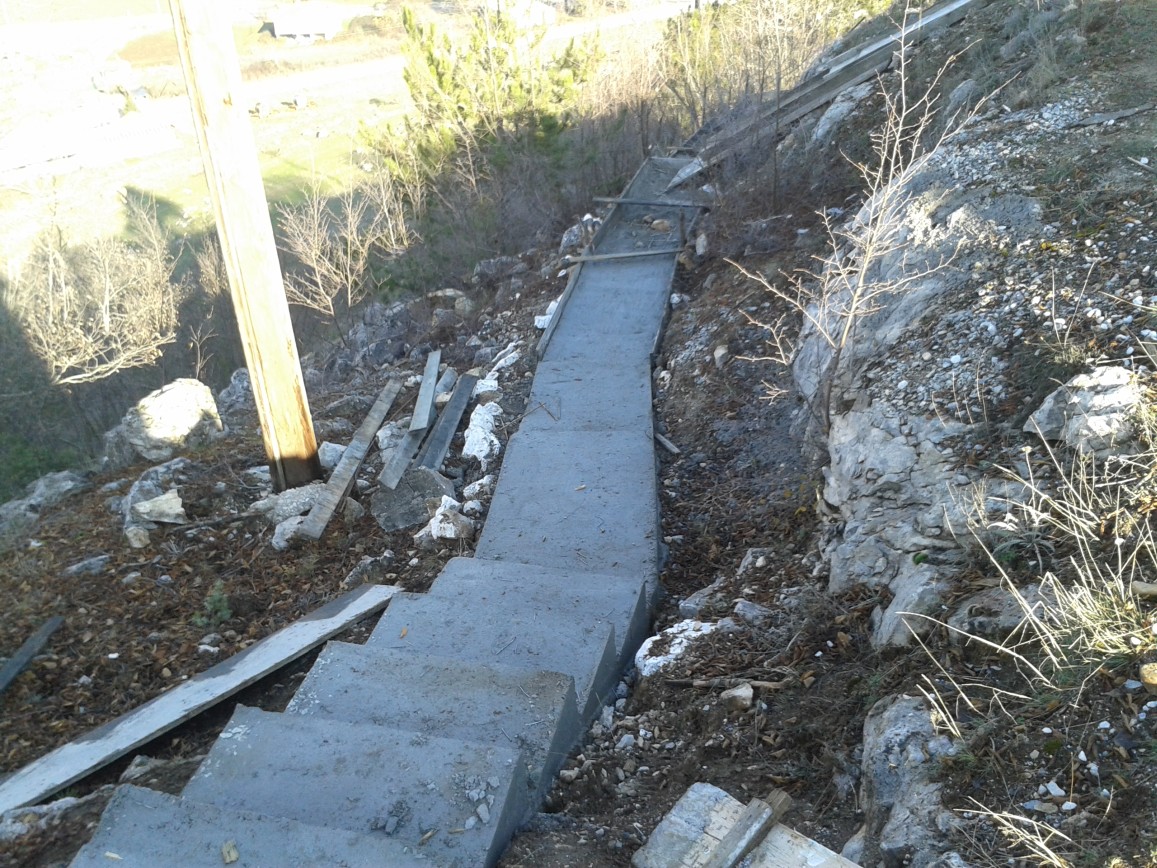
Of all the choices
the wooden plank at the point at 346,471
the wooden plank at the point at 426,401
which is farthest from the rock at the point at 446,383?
the wooden plank at the point at 346,471

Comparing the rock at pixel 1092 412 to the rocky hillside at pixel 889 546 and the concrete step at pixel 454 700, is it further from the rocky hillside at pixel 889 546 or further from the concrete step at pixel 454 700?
the concrete step at pixel 454 700

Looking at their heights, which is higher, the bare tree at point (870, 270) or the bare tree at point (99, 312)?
the bare tree at point (870, 270)

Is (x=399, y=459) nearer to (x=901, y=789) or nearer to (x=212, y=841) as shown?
(x=212, y=841)

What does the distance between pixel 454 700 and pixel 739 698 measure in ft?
3.64

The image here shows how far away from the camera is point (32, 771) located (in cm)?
335

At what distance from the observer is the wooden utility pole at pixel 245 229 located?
4809mm

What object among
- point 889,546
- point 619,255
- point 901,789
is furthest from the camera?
point 619,255

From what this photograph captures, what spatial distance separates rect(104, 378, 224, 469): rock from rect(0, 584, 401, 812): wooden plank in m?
3.44

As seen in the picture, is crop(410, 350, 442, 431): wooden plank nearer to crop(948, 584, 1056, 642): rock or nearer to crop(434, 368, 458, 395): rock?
crop(434, 368, 458, 395): rock

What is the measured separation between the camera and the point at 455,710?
119 inches

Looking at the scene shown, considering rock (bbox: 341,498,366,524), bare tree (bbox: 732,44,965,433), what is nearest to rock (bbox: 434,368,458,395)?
rock (bbox: 341,498,366,524)

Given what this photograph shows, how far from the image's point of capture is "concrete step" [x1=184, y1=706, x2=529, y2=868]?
238 cm

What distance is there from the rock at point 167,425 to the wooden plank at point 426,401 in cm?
195

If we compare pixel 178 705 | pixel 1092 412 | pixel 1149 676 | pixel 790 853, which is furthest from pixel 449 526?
pixel 1149 676
